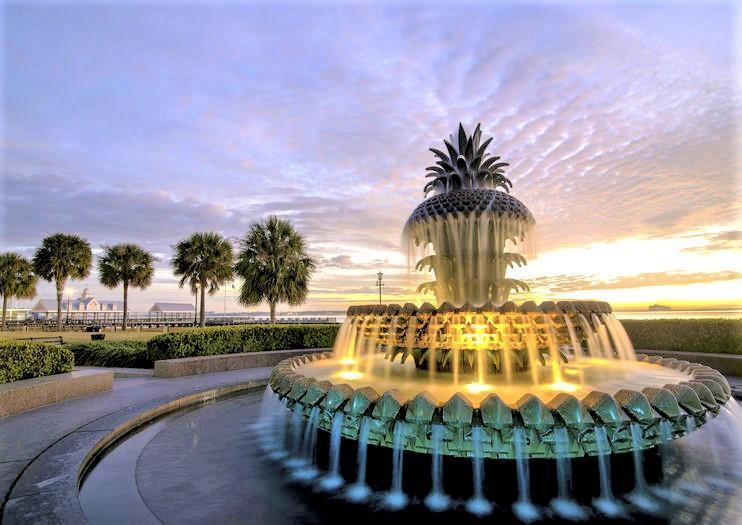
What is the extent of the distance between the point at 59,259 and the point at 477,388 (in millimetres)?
57393

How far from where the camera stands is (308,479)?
491cm

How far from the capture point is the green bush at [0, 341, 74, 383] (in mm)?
8328

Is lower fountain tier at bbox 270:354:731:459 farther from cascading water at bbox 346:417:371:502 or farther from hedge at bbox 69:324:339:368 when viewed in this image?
hedge at bbox 69:324:339:368

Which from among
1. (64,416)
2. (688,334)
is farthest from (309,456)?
(688,334)

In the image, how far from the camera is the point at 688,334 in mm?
14906

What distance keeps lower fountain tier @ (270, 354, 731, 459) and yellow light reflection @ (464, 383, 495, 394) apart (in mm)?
863

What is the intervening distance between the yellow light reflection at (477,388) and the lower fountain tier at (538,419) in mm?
863

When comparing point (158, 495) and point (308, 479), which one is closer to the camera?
point (158, 495)

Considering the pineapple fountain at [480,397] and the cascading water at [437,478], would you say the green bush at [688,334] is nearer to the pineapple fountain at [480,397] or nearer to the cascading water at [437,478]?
the pineapple fountain at [480,397]

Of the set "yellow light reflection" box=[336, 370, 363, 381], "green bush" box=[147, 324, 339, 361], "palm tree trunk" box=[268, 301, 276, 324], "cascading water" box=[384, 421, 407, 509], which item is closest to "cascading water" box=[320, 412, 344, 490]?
"cascading water" box=[384, 421, 407, 509]

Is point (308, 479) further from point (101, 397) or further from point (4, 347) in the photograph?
point (4, 347)

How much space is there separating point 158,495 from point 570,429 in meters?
4.74

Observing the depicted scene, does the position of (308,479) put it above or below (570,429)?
below

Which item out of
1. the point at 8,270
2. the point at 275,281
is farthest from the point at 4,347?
the point at 8,270
